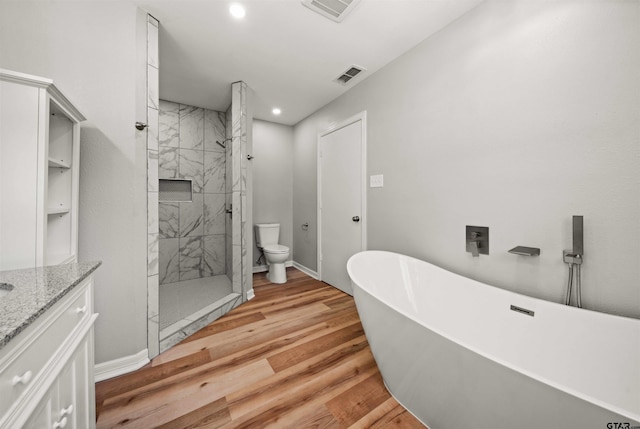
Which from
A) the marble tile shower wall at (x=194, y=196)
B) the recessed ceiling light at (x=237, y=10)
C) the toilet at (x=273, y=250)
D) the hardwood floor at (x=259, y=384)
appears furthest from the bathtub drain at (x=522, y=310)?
the marble tile shower wall at (x=194, y=196)

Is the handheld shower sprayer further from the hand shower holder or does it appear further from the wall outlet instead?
the wall outlet

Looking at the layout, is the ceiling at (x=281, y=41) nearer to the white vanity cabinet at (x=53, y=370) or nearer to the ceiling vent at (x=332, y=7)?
the ceiling vent at (x=332, y=7)

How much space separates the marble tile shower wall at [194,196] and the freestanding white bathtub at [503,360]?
2.52m

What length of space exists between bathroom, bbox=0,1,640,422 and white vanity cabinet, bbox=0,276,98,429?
75 cm

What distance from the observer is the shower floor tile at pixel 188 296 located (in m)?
2.07

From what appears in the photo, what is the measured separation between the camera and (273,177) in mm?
3715

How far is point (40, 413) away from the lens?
→ 1.84 feet

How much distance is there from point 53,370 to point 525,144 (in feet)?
7.38

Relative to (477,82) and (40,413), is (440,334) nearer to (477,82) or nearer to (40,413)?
(40,413)

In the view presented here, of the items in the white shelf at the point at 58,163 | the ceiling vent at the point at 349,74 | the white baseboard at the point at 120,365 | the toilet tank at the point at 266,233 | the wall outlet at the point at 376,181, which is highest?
the ceiling vent at the point at 349,74

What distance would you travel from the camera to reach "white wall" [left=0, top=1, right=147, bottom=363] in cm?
132

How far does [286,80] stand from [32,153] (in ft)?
6.91

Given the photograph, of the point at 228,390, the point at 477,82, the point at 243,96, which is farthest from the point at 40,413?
the point at 243,96

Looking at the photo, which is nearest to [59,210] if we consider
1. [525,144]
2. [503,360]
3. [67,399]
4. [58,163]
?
[58,163]
